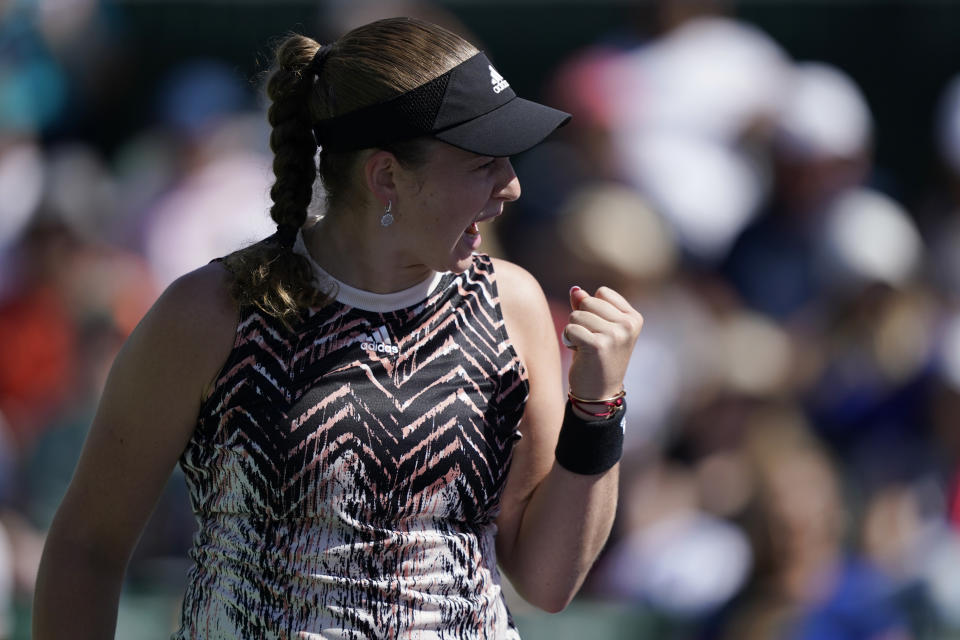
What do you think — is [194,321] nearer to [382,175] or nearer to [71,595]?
[382,175]

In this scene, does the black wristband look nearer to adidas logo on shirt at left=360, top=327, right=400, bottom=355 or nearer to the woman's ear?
adidas logo on shirt at left=360, top=327, right=400, bottom=355

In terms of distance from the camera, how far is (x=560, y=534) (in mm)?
2355

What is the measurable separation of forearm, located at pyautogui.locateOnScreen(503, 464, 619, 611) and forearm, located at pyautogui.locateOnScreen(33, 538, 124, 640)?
74cm

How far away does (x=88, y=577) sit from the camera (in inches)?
87.5

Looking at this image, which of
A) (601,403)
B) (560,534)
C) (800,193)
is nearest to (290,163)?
(601,403)

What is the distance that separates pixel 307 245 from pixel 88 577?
678 mm

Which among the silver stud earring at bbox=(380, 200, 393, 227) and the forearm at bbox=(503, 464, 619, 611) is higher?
the silver stud earring at bbox=(380, 200, 393, 227)

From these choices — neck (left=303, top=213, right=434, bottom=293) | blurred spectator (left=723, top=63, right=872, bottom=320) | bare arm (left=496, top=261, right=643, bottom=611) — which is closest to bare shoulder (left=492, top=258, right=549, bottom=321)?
bare arm (left=496, top=261, right=643, bottom=611)

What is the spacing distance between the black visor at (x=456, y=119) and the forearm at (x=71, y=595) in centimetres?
83

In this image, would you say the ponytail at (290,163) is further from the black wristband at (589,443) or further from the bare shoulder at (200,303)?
the black wristband at (589,443)

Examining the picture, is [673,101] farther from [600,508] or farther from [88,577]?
[88,577]

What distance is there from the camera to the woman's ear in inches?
87.3

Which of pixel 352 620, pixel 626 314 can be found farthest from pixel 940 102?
pixel 352 620

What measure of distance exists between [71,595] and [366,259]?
0.75 metres
